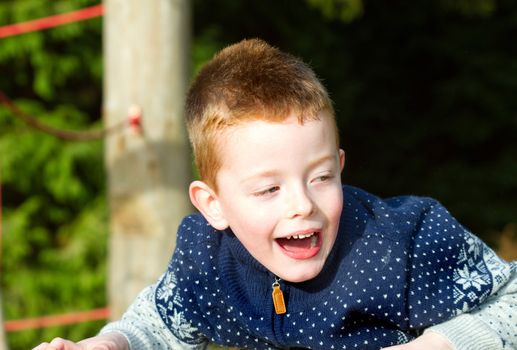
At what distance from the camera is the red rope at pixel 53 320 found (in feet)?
17.3

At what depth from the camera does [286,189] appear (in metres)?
1.83

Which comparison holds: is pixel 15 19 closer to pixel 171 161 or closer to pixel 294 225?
pixel 171 161

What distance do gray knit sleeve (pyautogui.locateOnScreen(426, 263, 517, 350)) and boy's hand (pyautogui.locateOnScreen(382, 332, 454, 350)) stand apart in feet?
0.03

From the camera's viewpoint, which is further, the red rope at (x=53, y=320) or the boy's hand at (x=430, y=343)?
the red rope at (x=53, y=320)

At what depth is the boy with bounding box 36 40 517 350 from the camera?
72.4 inches

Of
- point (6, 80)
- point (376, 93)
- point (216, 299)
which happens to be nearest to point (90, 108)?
point (6, 80)

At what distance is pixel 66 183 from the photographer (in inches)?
222

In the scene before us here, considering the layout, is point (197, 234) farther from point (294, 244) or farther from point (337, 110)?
point (337, 110)

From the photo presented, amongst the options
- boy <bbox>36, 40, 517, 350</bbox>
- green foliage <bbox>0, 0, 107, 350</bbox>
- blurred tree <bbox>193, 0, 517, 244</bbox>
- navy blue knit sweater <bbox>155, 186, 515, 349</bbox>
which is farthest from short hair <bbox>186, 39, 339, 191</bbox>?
blurred tree <bbox>193, 0, 517, 244</bbox>

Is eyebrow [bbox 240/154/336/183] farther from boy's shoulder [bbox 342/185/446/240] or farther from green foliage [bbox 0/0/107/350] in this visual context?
green foliage [bbox 0/0/107/350]

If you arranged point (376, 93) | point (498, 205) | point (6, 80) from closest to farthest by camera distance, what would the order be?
point (6, 80) < point (498, 205) < point (376, 93)

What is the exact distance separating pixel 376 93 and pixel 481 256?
7127 mm

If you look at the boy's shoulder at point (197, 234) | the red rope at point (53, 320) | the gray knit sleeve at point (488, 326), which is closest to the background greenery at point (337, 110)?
the red rope at point (53, 320)

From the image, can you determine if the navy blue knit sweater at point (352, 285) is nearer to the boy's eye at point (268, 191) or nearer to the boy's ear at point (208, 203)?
the boy's ear at point (208, 203)
